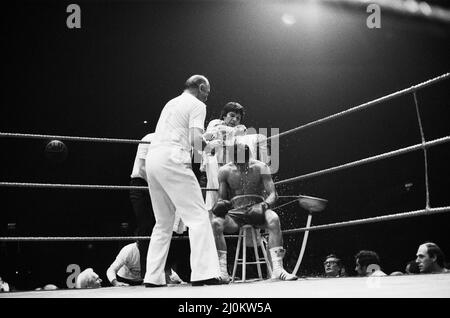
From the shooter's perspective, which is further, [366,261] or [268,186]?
[366,261]

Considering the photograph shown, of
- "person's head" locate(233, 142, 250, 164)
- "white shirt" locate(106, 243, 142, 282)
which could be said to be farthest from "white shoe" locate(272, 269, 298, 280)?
"white shirt" locate(106, 243, 142, 282)

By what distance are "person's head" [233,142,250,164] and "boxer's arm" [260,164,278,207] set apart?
4.6 inches

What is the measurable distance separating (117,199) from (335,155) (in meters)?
4.06

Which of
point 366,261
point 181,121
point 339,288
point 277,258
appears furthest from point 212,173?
point 339,288

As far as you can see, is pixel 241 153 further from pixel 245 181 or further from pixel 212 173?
pixel 212 173

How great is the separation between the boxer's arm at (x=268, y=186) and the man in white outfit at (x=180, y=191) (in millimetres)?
690

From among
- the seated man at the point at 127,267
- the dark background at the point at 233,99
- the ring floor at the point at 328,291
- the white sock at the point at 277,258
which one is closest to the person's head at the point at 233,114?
the white sock at the point at 277,258

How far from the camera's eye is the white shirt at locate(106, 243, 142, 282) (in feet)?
13.3

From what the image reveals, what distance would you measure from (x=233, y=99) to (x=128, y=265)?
4248 mm

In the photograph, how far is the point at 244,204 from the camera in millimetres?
3188

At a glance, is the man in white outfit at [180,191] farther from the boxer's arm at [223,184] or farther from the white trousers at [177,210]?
the boxer's arm at [223,184]

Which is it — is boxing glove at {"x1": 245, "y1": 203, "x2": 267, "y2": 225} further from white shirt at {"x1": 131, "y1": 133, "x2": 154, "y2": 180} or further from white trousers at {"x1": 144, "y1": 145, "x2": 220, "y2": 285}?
white shirt at {"x1": 131, "y1": 133, "x2": 154, "y2": 180}

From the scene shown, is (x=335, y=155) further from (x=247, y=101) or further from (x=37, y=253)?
(x=37, y=253)

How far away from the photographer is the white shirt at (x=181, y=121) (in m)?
2.58
